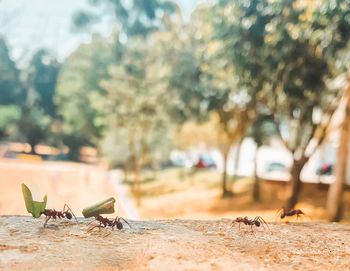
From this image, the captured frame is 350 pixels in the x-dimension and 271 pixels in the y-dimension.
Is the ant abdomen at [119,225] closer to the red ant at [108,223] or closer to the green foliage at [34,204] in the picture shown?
the red ant at [108,223]

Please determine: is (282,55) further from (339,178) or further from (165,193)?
(165,193)

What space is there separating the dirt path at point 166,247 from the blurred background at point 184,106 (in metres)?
0.98

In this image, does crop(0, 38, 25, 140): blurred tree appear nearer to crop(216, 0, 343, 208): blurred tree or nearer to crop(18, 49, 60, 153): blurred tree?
crop(18, 49, 60, 153): blurred tree

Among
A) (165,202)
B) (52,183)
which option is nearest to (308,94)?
(165,202)

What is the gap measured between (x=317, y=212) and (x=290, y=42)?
5666mm

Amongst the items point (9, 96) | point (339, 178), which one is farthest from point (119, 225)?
point (9, 96)

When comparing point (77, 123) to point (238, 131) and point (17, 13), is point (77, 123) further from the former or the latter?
point (238, 131)

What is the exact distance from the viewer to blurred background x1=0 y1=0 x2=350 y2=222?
41.2ft

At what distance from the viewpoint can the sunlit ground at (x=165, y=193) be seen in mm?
16859

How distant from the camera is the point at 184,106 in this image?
61.6ft

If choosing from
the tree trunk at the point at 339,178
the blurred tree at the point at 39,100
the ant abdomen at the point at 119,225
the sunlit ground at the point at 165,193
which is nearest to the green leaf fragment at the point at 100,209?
the ant abdomen at the point at 119,225

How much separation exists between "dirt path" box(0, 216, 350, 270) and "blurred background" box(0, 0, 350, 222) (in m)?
0.98

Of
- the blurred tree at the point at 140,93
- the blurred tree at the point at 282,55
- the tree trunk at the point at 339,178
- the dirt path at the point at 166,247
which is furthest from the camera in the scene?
the blurred tree at the point at 140,93

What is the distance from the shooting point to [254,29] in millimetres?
12641
